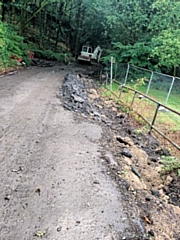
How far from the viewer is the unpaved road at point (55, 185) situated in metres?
3.16

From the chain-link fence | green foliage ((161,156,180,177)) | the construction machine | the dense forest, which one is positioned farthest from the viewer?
the construction machine

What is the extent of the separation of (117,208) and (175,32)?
49.7 ft

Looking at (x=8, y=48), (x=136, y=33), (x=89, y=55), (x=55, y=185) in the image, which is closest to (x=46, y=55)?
(x=89, y=55)

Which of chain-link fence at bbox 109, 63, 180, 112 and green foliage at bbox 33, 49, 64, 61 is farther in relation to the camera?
green foliage at bbox 33, 49, 64, 61

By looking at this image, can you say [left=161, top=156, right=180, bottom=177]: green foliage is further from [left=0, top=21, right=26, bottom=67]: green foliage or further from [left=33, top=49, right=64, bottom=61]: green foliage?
[left=33, top=49, right=64, bottom=61]: green foliage

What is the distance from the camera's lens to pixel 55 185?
4.05 meters

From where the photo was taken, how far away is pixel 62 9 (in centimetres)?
3634

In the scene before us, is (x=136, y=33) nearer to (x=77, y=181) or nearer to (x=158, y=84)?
(x=158, y=84)

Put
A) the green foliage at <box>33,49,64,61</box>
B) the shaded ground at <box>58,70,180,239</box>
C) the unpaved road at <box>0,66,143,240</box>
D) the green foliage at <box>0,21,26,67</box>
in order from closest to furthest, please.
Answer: the unpaved road at <box>0,66,143,240</box> → the shaded ground at <box>58,70,180,239</box> → the green foliage at <box>0,21,26,67</box> → the green foliage at <box>33,49,64,61</box>

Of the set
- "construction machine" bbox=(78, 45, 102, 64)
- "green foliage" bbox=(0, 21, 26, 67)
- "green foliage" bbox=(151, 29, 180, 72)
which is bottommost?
"construction machine" bbox=(78, 45, 102, 64)

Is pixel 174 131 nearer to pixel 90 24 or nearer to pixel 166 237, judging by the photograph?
pixel 166 237

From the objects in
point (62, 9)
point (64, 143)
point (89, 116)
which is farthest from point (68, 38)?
point (64, 143)

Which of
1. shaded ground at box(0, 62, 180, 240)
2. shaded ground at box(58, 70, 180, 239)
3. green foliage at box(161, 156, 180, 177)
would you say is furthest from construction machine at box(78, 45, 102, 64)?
green foliage at box(161, 156, 180, 177)

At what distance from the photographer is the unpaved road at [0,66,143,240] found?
3.16 meters
